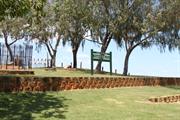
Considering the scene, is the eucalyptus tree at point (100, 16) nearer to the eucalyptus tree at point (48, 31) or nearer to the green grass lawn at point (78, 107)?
the eucalyptus tree at point (48, 31)

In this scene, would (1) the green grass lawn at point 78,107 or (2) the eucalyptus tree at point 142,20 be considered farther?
(2) the eucalyptus tree at point 142,20

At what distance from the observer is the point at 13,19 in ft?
159

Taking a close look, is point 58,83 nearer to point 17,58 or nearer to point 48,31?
point 17,58

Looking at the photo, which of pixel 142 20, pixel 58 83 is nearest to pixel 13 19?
pixel 142 20

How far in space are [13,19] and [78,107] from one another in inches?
1348

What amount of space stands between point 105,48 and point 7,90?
25381 millimetres

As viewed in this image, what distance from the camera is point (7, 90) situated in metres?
16.5

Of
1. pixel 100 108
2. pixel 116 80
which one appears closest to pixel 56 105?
pixel 100 108

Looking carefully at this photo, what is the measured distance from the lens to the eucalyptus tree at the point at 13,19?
47.3ft

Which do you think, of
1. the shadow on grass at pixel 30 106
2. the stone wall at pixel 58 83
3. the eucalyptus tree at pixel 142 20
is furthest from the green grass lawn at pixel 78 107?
the eucalyptus tree at pixel 142 20

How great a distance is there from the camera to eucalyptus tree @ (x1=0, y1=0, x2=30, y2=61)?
567 inches

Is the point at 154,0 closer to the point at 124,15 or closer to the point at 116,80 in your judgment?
the point at 124,15

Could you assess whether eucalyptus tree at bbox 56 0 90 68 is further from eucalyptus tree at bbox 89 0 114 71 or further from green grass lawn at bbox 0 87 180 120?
green grass lawn at bbox 0 87 180 120

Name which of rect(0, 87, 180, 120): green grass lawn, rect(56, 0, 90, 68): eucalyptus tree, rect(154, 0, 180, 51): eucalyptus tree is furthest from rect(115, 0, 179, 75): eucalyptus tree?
rect(0, 87, 180, 120): green grass lawn
